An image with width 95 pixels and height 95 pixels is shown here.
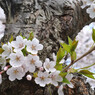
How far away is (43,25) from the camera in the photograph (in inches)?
40.1

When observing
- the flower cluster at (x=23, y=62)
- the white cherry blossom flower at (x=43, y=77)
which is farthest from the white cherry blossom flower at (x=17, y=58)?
the white cherry blossom flower at (x=43, y=77)

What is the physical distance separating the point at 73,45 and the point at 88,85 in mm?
451

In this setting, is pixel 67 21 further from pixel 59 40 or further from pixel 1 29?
pixel 1 29

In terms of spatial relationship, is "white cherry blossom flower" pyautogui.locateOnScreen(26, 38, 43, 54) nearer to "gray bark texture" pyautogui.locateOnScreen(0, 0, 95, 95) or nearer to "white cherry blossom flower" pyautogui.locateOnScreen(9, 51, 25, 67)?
"white cherry blossom flower" pyautogui.locateOnScreen(9, 51, 25, 67)

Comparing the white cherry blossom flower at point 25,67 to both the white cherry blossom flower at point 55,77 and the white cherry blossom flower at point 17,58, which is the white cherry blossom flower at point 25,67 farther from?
the white cherry blossom flower at point 55,77

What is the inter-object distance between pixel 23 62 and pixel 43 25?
398 millimetres

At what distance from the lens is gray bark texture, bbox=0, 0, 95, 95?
2.79 ft

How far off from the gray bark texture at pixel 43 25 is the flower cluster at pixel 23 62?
0.35 feet

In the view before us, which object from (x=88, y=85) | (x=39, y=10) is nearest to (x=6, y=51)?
(x=39, y=10)

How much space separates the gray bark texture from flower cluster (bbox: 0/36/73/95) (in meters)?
0.11

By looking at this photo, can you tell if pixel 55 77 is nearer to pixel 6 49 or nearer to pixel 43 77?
pixel 43 77

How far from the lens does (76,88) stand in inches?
38.6

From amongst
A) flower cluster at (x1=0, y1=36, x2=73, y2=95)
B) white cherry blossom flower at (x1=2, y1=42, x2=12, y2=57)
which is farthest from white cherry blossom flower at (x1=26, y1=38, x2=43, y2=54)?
white cherry blossom flower at (x1=2, y1=42, x2=12, y2=57)

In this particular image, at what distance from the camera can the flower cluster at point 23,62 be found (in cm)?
73
